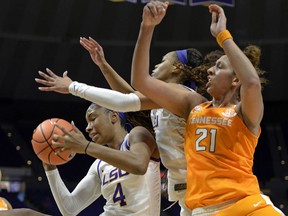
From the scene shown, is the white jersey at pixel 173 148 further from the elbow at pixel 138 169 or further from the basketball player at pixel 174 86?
the elbow at pixel 138 169

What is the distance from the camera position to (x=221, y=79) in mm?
3506

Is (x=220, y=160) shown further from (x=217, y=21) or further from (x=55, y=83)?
(x=55, y=83)

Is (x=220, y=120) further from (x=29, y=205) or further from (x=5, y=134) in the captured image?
(x=5, y=134)

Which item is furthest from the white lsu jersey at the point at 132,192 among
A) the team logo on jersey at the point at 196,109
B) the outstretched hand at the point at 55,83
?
the team logo on jersey at the point at 196,109

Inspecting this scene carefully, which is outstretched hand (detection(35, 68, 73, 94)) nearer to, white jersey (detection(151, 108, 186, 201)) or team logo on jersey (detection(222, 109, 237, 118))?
white jersey (detection(151, 108, 186, 201))

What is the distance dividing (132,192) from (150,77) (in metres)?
1.06

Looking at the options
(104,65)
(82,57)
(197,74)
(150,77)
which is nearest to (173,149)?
(197,74)

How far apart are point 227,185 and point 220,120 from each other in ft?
1.21

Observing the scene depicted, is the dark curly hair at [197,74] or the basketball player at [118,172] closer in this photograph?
the basketball player at [118,172]

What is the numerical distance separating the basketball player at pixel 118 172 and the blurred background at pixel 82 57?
9.62 m

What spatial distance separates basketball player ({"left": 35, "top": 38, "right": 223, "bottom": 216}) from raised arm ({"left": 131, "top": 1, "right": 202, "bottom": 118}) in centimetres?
12

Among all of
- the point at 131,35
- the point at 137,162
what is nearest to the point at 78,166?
the point at 131,35

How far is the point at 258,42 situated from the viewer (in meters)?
15.5

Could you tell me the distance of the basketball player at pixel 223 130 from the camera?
10.7 feet
